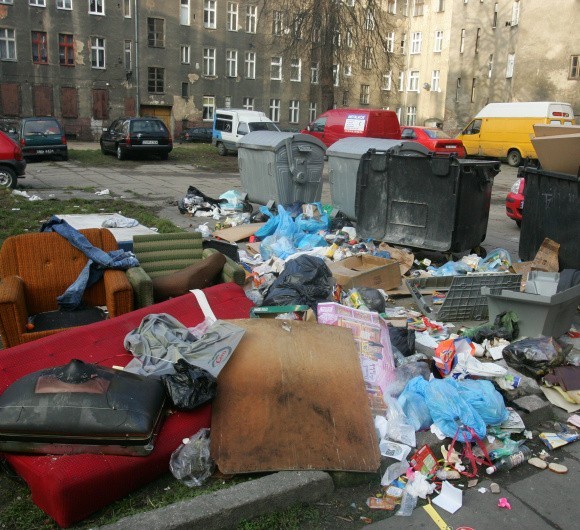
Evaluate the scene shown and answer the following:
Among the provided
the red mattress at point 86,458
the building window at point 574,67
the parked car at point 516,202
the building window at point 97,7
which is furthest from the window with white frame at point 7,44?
the red mattress at point 86,458

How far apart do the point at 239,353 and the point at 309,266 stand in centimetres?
196

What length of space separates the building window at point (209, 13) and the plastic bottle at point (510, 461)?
130 feet

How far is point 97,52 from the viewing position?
36.1m

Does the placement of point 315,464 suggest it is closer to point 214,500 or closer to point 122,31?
point 214,500

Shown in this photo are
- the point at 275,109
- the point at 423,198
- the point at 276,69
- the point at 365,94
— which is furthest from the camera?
the point at 365,94

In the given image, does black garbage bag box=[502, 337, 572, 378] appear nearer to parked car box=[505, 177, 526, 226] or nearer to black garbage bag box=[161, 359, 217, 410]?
black garbage bag box=[161, 359, 217, 410]

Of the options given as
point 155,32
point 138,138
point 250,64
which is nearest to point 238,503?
point 138,138

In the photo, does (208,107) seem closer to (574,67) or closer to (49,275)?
(574,67)

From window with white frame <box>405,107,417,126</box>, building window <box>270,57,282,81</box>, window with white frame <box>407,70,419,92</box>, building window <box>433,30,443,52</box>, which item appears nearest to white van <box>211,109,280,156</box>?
building window <box>270,57,282,81</box>

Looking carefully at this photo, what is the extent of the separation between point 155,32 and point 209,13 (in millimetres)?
4227

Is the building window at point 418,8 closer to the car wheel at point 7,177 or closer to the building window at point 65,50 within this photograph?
the building window at point 65,50

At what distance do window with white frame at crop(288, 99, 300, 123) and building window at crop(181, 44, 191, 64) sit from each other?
8258 mm

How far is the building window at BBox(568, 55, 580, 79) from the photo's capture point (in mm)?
28766

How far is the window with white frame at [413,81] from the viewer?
47.9m
